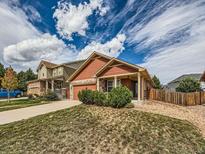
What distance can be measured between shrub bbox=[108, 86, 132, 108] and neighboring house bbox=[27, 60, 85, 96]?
19.6 m

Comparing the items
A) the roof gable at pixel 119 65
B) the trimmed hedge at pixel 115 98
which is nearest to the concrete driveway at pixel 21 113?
the trimmed hedge at pixel 115 98

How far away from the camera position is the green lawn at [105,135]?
8242 mm

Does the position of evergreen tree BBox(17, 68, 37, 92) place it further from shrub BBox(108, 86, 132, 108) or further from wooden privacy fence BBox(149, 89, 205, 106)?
shrub BBox(108, 86, 132, 108)

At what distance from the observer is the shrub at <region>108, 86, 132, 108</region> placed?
14375mm

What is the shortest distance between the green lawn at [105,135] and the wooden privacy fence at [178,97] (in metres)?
9.93

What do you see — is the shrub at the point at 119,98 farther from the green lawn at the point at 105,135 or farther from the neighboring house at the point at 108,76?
the neighboring house at the point at 108,76

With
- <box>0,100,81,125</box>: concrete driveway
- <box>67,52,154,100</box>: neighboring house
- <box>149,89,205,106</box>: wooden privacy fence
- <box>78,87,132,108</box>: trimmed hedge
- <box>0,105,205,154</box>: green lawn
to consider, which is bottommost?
<box>0,100,81,125</box>: concrete driveway

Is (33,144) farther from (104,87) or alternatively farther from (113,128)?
(104,87)

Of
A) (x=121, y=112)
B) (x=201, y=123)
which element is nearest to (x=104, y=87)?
(x=121, y=112)

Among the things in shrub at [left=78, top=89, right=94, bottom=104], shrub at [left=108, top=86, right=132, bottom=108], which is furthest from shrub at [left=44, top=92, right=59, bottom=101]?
shrub at [left=108, top=86, right=132, bottom=108]

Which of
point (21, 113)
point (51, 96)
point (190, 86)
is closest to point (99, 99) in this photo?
point (21, 113)

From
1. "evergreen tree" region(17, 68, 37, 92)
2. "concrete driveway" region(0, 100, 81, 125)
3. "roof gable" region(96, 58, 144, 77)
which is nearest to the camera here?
"concrete driveway" region(0, 100, 81, 125)

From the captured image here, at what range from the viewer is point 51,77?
3756 cm

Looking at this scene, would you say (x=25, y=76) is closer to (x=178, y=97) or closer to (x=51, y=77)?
(x=51, y=77)
